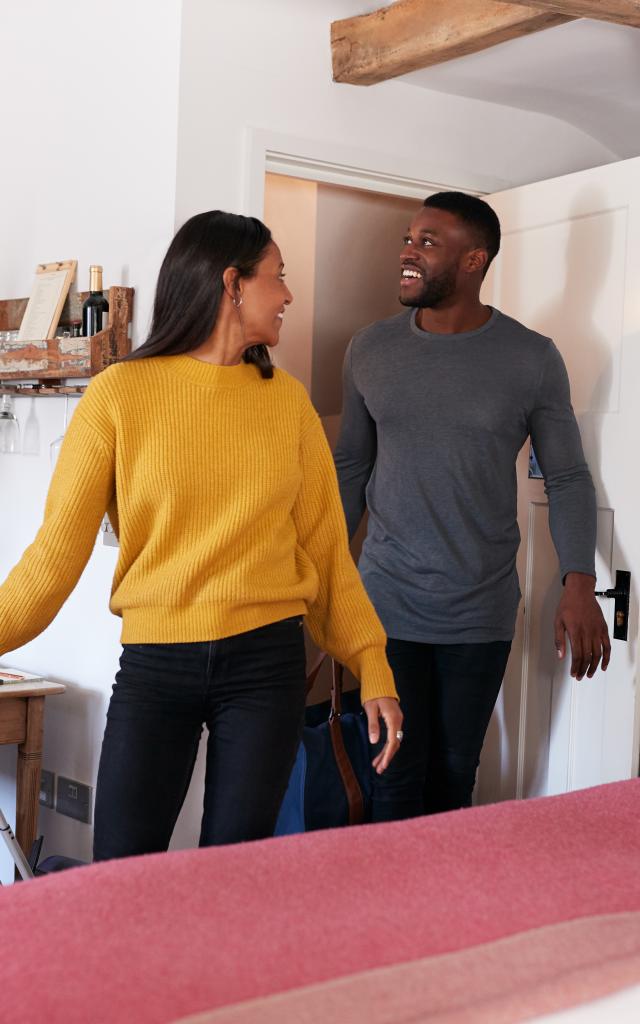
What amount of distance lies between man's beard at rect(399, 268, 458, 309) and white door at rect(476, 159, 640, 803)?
0.43m

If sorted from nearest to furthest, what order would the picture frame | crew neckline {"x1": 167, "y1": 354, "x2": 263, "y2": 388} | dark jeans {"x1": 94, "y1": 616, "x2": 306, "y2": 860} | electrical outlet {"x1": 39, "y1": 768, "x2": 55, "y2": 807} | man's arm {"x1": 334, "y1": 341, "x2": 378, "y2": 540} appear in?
dark jeans {"x1": 94, "y1": 616, "x2": 306, "y2": 860} < crew neckline {"x1": 167, "y1": 354, "x2": 263, "y2": 388} < man's arm {"x1": 334, "y1": 341, "x2": 378, "y2": 540} < the picture frame < electrical outlet {"x1": 39, "y1": 768, "x2": 55, "y2": 807}

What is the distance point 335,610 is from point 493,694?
0.91 meters

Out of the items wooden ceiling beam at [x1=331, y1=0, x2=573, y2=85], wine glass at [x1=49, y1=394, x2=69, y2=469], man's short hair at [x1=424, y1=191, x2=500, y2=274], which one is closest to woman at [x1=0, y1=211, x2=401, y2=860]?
man's short hair at [x1=424, y1=191, x2=500, y2=274]

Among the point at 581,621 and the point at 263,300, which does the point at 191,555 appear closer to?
the point at 263,300

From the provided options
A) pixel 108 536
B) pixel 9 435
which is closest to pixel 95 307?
pixel 108 536

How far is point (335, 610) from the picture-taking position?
2029mm

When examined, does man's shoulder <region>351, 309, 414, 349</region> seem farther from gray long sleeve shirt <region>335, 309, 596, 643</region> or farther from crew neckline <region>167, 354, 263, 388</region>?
crew neckline <region>167, 354, 263, 388</region>

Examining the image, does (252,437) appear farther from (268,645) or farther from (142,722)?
(142,722)

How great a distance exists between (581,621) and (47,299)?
158 centimetres

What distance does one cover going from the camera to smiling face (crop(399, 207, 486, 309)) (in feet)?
9.30

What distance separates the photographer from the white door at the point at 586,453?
295cm

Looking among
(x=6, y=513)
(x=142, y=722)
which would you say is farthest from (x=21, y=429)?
(x=142, y=722)

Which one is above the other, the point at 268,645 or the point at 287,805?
the point at 268,645

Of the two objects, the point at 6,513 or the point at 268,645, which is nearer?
the point at 268,645
